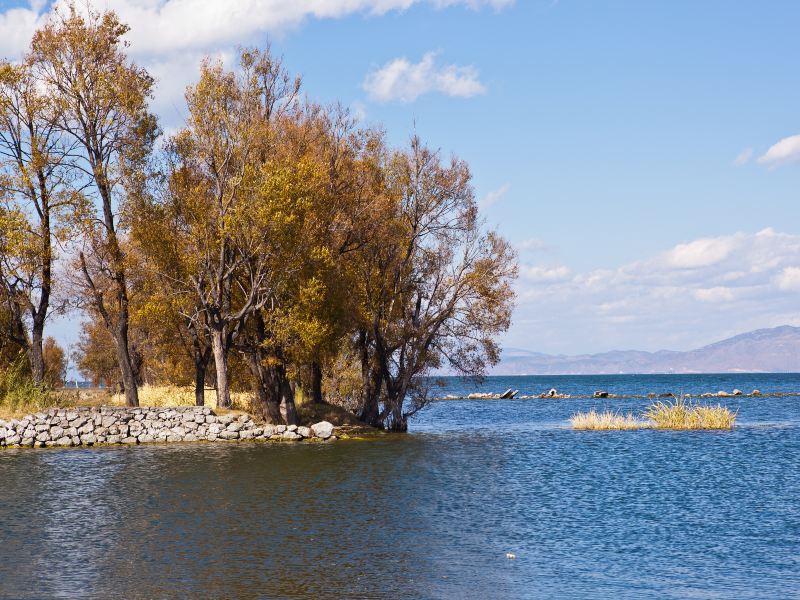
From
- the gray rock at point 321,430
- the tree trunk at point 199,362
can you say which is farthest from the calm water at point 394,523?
the tree trunk at point 199,362

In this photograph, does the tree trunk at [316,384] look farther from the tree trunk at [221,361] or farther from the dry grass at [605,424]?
the dry grass at [605,424]

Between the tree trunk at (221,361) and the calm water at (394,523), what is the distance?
5.62m

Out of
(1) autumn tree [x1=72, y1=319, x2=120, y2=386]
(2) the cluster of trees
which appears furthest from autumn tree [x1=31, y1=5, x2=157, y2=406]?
(1) autumn tree [x1=72, y1=319, x2=120, y2=386]

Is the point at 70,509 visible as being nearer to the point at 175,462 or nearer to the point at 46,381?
the point at 175,462

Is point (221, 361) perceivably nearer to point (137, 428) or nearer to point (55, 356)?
point (137, 428)

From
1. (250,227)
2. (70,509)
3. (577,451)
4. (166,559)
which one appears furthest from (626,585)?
(250,227)

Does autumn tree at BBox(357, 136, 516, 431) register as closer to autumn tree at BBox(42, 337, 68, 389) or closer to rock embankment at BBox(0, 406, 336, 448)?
rock embankment at BBox(0, 406, 336, 448)

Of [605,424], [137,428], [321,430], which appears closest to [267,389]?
[321,430]

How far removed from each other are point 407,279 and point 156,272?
624 inches

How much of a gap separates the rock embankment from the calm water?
2.44 meters

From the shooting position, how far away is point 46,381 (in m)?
49.9

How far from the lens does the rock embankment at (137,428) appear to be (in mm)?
44875

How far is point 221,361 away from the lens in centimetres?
4919

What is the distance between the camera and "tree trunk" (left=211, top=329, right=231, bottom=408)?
160 ft
